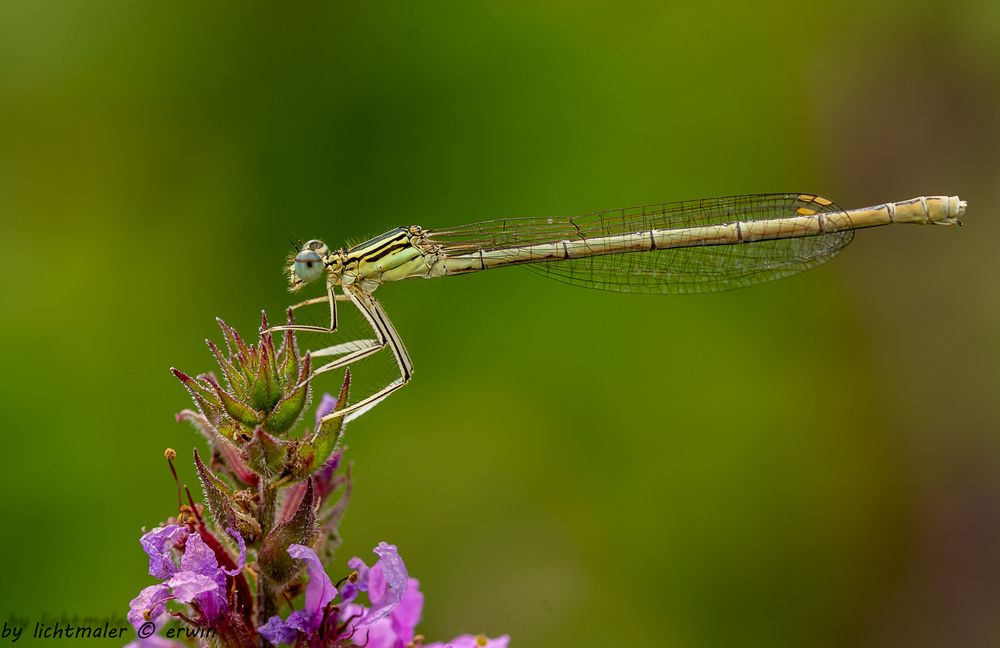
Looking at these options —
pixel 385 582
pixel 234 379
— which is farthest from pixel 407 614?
pixel 234 379

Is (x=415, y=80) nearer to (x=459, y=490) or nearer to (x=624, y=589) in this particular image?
(x=459, y=490)

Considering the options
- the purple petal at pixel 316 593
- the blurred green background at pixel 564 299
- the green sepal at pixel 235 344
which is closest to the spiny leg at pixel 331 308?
the green sepal at pixel 235 344

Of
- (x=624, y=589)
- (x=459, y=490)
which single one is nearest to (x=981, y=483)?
(x=624, y=589)

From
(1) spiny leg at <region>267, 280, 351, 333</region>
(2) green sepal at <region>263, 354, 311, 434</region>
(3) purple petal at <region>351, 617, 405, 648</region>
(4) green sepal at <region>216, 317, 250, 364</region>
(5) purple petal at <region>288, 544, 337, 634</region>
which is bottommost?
(3) purple petal at <region>351, 617, 405, 648</region>

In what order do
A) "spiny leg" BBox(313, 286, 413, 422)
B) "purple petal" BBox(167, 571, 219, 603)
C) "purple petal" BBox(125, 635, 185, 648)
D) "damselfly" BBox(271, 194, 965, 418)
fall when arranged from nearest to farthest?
1. "purple petal" BBox(167, 571, 219, 603)
2. "purple petal" BBox(125, 635, 185, 648)
3. "spiny leg" BBox(313, 286, 413, 422)
4. "damselfly" BBox(271, 194, 965, 418)

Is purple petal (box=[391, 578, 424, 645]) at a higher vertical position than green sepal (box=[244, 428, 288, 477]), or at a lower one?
lower

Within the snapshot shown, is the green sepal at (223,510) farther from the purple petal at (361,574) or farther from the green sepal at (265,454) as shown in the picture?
the purple petal at (361,574)

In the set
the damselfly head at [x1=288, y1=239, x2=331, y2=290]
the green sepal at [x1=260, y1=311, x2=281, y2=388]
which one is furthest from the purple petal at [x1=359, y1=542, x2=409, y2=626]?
the damselfly head at [x1=288, y1=239, x2=331, y2=290]

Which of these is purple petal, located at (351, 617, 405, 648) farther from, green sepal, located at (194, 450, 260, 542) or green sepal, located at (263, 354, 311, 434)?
green sepal, located at (263, 354, 311, 434)
